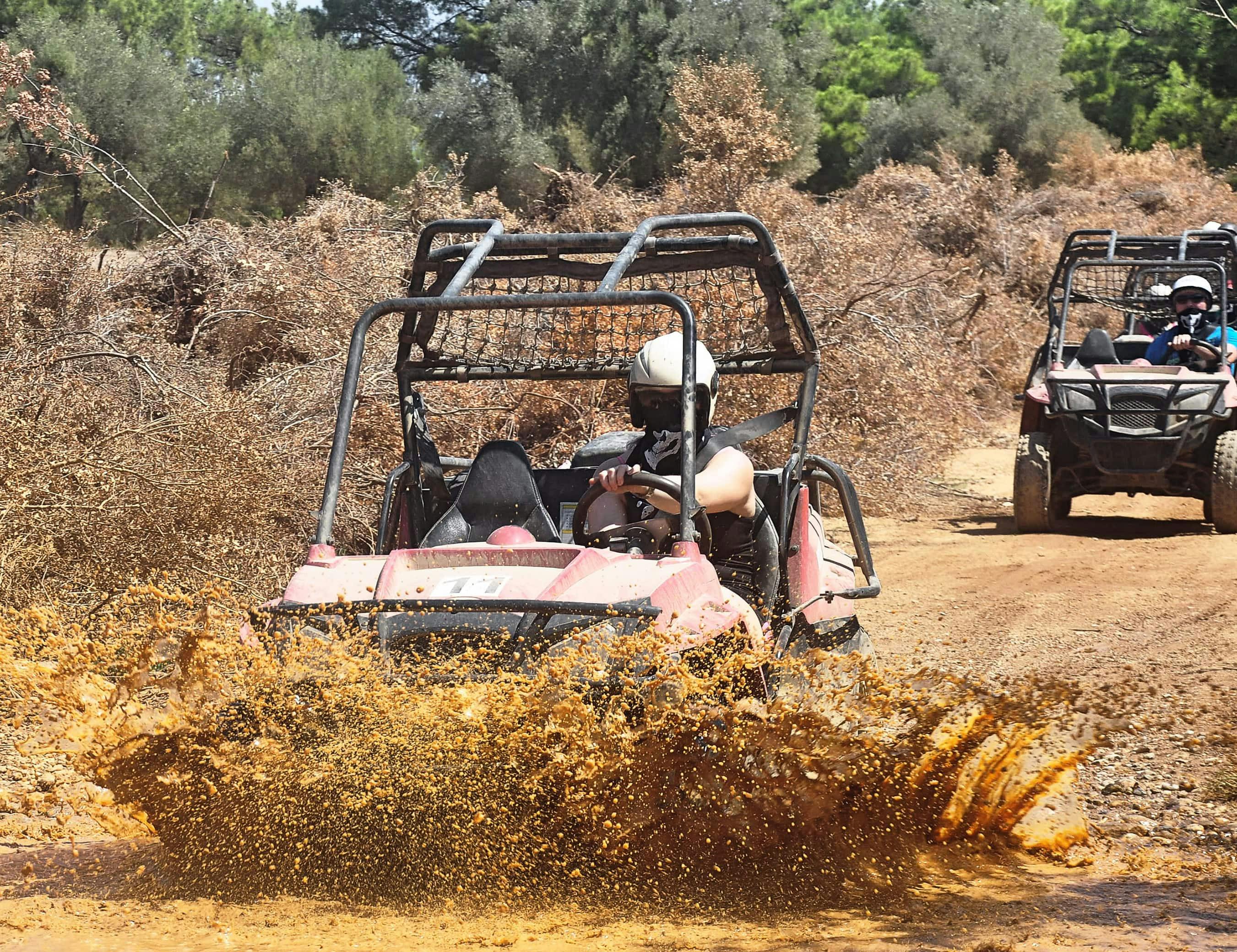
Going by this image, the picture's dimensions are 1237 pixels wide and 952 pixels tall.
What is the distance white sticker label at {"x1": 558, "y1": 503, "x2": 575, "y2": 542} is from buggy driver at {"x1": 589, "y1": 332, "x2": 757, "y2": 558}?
0.38 m

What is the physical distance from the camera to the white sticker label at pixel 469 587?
11.2 feet

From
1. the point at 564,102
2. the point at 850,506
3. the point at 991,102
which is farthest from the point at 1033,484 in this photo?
the point at 991,102

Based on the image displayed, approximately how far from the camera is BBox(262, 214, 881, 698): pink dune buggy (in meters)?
3.35

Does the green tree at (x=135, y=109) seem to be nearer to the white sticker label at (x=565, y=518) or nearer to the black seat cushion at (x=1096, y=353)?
the black seat cushion at (x=1096, y=353)

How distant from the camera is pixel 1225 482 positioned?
8727mm

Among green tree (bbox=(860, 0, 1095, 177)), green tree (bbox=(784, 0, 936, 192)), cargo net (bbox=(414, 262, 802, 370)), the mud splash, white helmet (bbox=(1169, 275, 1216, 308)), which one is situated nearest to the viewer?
the mud splash

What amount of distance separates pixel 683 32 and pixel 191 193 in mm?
9599

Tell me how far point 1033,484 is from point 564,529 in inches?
211

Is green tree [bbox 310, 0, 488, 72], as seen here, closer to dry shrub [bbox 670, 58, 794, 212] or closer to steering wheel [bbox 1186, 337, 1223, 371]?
dry shrub [bbox 670, 58, 794, 212]

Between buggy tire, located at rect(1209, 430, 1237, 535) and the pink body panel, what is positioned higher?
the pink body panel

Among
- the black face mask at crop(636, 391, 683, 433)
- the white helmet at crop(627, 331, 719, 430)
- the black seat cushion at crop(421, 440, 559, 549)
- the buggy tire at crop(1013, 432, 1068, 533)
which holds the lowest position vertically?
the buggy tire at crop(1013, 432, 1068, 533)

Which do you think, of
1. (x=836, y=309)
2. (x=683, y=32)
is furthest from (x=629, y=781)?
(x=683, y=32)

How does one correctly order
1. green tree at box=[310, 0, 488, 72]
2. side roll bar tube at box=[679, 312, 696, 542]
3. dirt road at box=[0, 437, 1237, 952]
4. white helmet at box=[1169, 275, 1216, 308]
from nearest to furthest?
1. dirt road at box=[0, 437, 1237, 952]
2. side roll bar tube at box=[679, 312, 696, 542]
3. white helmet at box=[1169, 275, 1216, 308]
4. green tree at box=[310, 0, 488, 72]

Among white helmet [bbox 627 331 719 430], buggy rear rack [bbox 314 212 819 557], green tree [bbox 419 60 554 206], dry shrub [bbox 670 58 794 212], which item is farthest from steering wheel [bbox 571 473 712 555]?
green tree [bbox 419 60 554 206]
